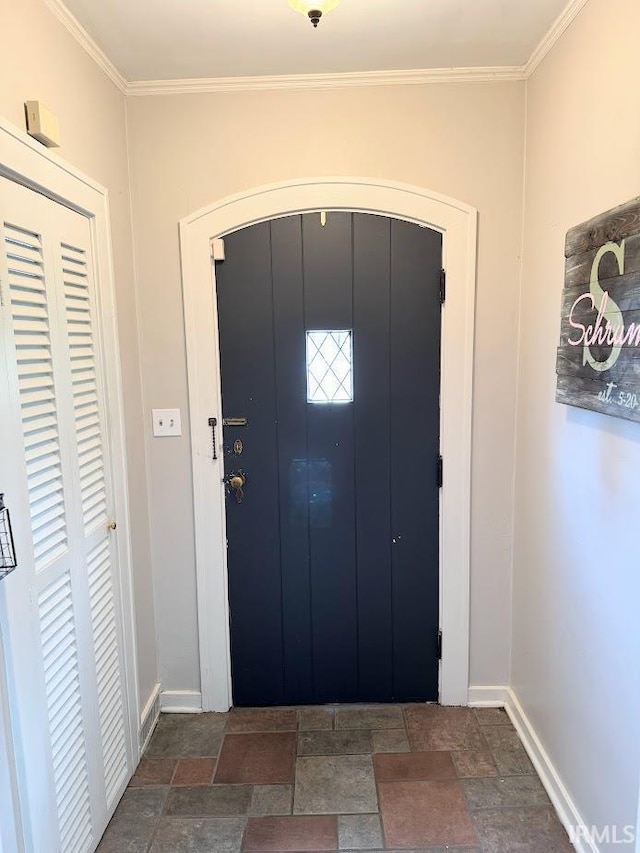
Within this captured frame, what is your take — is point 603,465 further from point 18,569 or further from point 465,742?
point 18,569

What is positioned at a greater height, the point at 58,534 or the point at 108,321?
the point at 108,321

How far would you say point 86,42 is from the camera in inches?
66.9

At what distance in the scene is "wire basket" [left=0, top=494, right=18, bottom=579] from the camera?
1167 mm

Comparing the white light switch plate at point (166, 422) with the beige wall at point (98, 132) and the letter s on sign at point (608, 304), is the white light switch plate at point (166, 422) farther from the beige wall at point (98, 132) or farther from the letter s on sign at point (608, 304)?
the letter s on sign at point (608, 304)

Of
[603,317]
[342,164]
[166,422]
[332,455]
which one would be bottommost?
[332,455]

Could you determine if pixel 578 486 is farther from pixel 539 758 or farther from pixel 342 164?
pixel 342 164

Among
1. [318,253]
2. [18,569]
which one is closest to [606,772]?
[18,569]

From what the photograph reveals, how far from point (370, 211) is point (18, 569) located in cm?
163

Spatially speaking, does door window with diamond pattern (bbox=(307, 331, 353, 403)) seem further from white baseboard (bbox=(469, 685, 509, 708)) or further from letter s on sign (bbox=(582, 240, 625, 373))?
white baseboard (bbox=(469, 685, 509, 708))

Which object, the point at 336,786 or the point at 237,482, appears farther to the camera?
the point at 237,482

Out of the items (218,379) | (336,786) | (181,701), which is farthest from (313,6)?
(181,701)

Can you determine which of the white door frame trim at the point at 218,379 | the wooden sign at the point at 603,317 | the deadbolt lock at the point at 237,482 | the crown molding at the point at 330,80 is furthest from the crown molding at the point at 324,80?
the deadbolt lock at the point at 237,482

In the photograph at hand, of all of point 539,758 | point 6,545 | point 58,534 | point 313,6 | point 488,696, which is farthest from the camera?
point 488,696

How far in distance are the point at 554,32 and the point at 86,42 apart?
1.45 m
